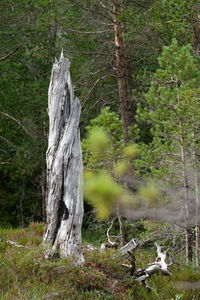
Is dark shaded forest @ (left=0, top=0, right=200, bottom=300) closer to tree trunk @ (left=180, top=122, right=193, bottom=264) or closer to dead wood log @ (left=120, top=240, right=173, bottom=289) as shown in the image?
tree trunk @ (left=180, top=122, right=193, bottom=264)

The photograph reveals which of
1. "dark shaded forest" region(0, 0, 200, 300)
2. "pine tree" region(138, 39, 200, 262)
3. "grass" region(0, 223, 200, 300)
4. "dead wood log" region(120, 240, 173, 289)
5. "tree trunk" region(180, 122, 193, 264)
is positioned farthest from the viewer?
"pine tree" region(138, 39, 200, 262)

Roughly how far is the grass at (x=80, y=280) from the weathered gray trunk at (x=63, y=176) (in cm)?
36

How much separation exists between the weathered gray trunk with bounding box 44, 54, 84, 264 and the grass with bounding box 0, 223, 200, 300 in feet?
1.17

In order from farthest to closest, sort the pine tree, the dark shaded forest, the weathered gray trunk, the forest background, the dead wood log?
the forest background, the pine tree, the dark shaded forest, the weathered gray trunk, the dead wood log

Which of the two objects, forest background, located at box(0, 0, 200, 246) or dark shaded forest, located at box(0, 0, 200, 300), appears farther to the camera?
forest background, located at box(0, 0, 200, 246)

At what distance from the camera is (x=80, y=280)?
6734mm

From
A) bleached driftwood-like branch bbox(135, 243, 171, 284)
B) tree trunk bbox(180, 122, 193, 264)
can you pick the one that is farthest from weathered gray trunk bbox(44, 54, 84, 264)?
tree trunk bbox(180, 122, 193, 264)

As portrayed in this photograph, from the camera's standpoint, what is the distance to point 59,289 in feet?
20.9

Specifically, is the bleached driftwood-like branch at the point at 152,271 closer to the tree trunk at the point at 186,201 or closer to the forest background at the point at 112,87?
the tree trunk at the point at 186,201

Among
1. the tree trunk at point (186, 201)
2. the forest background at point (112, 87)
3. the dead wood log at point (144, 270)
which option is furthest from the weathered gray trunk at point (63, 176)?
the tree trunk at point (186, 201)

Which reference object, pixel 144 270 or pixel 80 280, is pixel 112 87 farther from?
pixel 80 280

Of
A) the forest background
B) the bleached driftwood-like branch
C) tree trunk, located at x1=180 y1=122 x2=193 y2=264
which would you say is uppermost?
the forest background

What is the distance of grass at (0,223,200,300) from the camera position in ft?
20.6

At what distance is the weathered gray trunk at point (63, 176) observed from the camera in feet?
24.8
